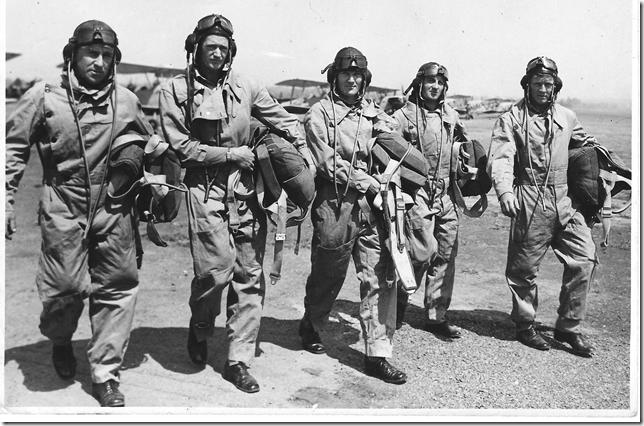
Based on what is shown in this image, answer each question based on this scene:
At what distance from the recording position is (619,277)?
314 inches

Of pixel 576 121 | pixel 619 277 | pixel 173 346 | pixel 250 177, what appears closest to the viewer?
pixel 250 177

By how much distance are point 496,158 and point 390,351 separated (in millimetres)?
1922

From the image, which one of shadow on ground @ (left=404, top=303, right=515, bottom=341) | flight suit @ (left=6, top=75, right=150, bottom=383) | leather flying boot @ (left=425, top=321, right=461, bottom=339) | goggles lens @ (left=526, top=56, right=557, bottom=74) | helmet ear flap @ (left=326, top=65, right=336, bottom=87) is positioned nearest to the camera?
flight suit @ (left=6, top=75, right=150, bottom=383)

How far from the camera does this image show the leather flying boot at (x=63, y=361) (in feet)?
15.8

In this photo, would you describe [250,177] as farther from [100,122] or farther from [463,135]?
[463,135]

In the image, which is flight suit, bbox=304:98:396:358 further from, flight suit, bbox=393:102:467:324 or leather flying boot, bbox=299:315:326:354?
flight suit, bbox=393:102:467:324

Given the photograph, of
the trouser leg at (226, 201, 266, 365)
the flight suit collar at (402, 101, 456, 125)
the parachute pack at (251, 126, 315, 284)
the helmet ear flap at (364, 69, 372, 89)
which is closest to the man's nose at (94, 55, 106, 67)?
the parachute pack at (251, 126, 315, 284)

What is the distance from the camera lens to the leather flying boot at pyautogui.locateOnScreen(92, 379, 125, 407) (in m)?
4.39

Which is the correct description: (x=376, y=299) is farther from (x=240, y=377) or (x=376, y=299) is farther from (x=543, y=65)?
(x=543, y=65)

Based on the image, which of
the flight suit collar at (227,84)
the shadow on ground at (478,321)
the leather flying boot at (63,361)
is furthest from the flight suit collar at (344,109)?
the leather flying boot at (63,361)

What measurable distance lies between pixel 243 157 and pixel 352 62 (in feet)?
3.72

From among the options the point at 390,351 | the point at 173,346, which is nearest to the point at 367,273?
the point at 390,351

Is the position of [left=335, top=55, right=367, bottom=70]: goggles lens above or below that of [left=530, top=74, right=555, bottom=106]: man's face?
above

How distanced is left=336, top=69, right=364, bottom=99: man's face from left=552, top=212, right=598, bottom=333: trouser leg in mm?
2287
